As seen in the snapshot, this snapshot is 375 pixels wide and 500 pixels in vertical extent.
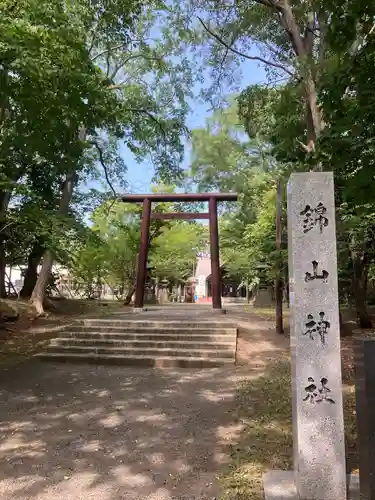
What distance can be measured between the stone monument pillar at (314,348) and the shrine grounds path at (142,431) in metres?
0.62

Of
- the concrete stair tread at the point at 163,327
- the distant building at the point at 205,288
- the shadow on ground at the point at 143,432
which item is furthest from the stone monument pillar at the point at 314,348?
the distant building at the point at 205,288

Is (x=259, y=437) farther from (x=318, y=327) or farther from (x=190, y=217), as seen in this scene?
(x=190, y=217)

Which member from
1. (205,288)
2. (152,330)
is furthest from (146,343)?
(205,288)

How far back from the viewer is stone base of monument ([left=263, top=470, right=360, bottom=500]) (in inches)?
137

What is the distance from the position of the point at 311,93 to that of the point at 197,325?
5.84m

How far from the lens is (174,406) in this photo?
6414 mm

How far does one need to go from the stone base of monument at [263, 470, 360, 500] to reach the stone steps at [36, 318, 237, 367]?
4.96 metres

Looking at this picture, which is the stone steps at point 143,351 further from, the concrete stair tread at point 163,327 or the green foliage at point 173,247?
the green foliage at point 173,247

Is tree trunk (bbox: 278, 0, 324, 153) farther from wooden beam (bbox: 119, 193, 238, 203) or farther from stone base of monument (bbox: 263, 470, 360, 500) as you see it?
stone base of monument (bbox: 263, 470, 360, 500)

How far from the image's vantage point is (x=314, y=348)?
11.9 feet

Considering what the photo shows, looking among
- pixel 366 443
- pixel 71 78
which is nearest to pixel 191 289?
pixel 71 78

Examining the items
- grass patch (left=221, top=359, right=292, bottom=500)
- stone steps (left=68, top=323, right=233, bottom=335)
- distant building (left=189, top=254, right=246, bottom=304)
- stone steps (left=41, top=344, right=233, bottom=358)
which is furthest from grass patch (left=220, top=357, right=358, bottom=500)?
distant building (left=189, top=254, right=246, bottom=304)

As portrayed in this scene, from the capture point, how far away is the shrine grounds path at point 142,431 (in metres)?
4.08

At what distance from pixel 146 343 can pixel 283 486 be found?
6516 mm
